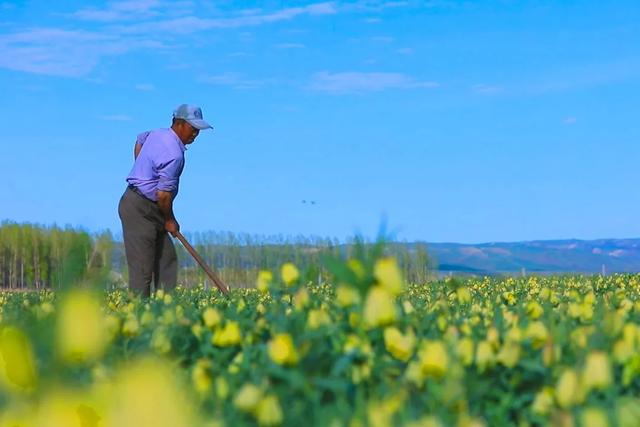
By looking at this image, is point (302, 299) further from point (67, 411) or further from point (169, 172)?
point (169, 172)

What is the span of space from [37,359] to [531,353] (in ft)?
3.97

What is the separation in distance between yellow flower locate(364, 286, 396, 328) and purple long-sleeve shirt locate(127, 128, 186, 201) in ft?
20.5

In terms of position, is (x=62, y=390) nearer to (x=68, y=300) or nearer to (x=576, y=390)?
(x=68, y=300)

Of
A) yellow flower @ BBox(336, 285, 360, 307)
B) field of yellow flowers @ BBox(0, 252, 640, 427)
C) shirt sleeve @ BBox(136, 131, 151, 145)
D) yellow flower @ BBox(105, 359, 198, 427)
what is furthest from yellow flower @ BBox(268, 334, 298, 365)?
shirt sleeve @ BBox(136, 131, 151, 145)

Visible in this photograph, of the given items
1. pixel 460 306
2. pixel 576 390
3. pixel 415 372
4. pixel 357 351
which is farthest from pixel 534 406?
pixel 460 306

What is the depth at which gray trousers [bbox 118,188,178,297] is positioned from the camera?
839 centimetres

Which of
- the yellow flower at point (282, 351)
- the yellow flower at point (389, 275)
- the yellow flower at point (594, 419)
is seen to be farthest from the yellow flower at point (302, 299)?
the yellow flower at point (594, 419)

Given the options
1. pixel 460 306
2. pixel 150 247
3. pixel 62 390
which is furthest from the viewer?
pixel 150 247

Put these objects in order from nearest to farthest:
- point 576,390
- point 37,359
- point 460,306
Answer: point 37,359 < point 576,390 < point 460,306

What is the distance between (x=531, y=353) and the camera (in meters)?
2.28

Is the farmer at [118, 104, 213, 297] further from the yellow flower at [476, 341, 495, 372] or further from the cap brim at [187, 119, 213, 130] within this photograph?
the yellow flower at [476, 341, 495, 372]

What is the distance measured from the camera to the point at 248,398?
165cm

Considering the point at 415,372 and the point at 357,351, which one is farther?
the point at 357,351

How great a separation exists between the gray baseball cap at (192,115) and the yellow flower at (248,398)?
21.9 feet
